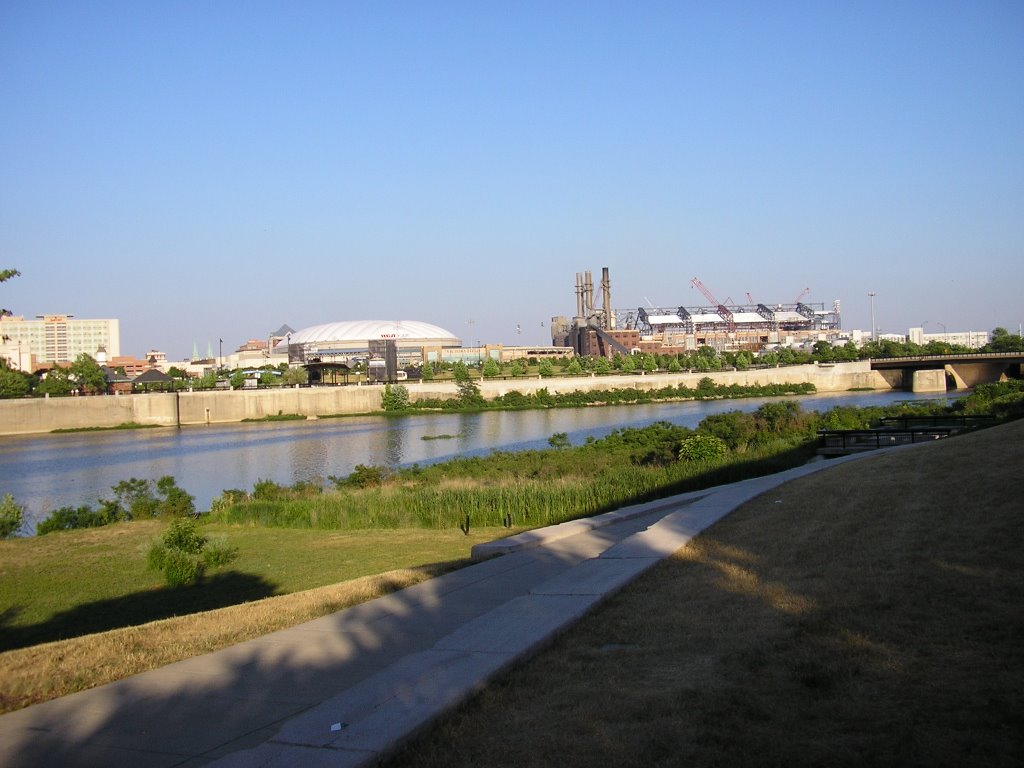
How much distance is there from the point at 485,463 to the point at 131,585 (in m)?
19.9

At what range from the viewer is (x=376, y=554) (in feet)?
58.7

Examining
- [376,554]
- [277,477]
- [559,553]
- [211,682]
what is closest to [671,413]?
[277,477]

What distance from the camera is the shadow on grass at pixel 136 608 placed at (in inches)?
504

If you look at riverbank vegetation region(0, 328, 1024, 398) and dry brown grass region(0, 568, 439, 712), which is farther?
riverbank vegetation region(0, 328, 1024, 398)

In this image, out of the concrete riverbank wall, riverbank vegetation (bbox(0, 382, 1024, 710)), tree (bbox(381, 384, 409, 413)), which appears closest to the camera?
riverbank vegetation (bbox(0, 382, 1024, 710))

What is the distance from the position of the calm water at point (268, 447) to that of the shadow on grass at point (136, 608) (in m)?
19.9

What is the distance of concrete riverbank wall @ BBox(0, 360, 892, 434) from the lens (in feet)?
271

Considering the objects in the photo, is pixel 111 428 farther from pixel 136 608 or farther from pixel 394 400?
pixel 136 608

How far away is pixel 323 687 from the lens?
659cm

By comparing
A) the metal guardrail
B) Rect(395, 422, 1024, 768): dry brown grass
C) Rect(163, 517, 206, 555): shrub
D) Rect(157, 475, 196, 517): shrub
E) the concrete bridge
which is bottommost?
Rect(157, 475, 196, 517): shrub

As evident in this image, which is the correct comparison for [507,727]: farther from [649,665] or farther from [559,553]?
[559,553]

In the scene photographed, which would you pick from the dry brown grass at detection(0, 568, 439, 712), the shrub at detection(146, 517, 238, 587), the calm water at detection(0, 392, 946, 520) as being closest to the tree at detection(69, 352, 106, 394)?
the calm water at detection(0, 392, 946, 520)

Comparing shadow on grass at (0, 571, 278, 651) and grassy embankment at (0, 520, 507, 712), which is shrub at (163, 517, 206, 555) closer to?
grassy embankment at (0, 520, 507, 712)

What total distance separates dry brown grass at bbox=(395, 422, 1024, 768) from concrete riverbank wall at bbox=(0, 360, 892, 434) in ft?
270
